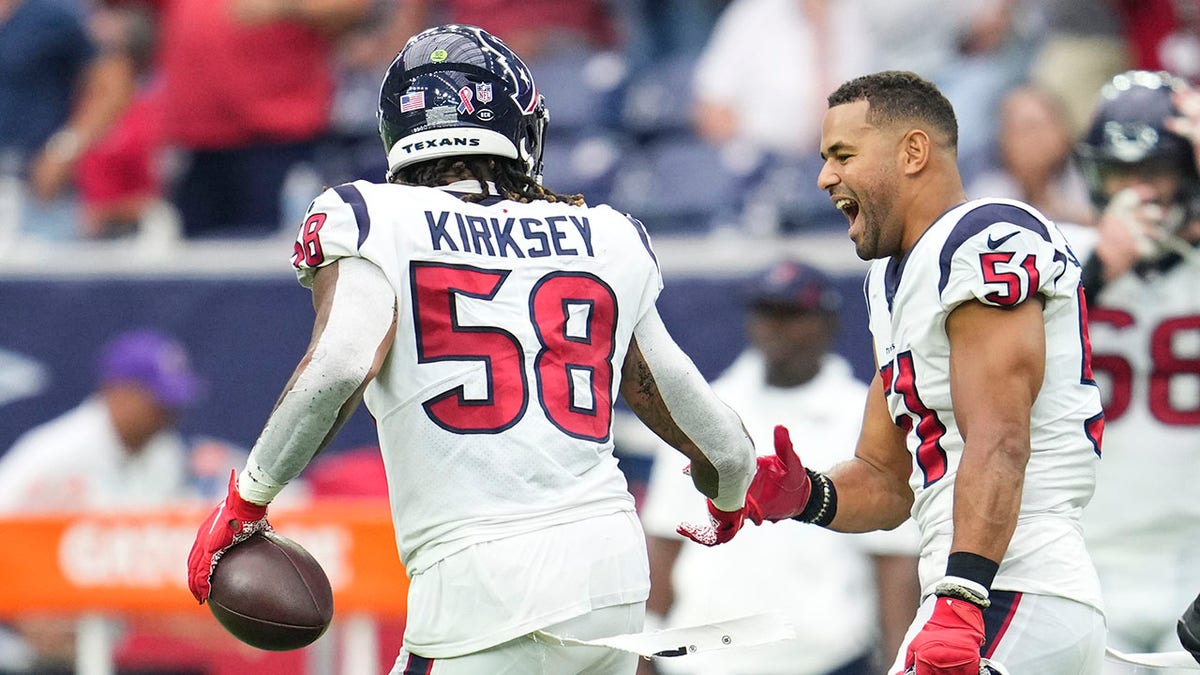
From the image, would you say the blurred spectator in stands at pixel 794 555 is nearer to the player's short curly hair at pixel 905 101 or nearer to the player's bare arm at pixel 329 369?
the player's short curly hair at pixel 905 101

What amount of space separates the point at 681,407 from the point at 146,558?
3.48 m

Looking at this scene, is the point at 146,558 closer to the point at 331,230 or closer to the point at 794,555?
the point at 794,555

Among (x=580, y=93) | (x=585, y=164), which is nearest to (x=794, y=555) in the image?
(x=585, y=164)

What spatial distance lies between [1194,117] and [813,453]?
1.75 m

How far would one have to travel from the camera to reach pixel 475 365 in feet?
12.2

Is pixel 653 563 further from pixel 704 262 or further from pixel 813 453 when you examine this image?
pixel 704 262

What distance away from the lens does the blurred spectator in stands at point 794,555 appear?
6.27 meters

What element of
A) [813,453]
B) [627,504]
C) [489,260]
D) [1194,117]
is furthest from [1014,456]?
[813,453]

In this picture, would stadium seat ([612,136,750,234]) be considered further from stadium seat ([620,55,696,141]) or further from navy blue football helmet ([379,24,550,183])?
navy blue football helmet ([379,24,550,183])

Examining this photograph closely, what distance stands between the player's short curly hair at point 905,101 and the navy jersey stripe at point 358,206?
1179mm

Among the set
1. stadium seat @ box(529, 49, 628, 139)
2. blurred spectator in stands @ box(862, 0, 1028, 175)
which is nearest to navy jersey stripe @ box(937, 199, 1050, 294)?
blurred spectator in stands @ box(862, 0, 1028, 175)

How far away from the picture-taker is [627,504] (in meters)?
3.90

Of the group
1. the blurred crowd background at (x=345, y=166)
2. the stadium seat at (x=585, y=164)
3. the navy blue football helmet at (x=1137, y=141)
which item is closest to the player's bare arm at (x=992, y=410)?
the navy blue football helmet at (x=1137, y=141)

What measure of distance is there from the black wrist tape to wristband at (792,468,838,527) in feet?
2.49
